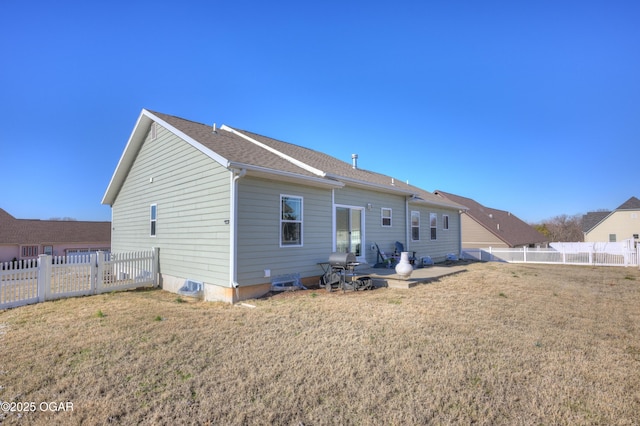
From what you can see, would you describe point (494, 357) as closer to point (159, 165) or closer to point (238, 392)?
point (238, 392)

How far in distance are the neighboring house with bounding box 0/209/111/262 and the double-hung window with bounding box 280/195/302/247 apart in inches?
1337

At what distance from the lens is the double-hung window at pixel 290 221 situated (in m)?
8.55

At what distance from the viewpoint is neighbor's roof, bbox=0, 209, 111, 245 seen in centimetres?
3253

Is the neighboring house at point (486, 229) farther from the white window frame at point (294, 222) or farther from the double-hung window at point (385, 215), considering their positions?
the white window frame at point (294, 222)

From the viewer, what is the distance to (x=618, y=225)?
36.2 metres

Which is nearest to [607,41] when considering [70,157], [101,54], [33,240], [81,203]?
[101,54]

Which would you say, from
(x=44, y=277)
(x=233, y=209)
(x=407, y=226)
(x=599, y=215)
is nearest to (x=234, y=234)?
(x=233, y=209)

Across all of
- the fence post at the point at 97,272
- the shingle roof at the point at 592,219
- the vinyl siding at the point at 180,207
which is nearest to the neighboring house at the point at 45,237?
the vinyl siding at the point at 180,207

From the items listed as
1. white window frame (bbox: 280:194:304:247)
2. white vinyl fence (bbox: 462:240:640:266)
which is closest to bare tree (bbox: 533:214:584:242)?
white vinyl fence (bbox: 462:240:640:266)

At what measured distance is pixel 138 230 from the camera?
11641 mm

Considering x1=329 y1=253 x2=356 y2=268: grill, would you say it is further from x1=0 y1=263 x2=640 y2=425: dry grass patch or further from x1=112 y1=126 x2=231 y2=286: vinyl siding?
x1=112 y1=126 x2=231 y2=286: vinyl siding

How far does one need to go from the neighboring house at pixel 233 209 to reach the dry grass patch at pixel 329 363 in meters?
1.49

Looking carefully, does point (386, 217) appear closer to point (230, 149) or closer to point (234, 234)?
point (230, 149)

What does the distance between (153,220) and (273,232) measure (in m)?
5.08
